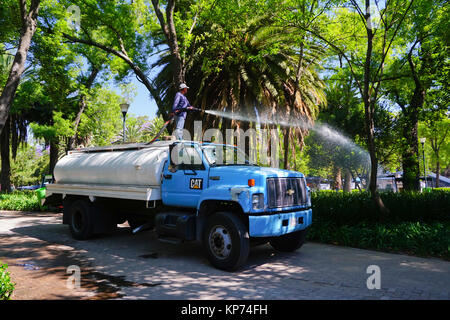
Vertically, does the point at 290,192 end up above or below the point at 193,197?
above

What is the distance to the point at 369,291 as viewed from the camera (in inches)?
200

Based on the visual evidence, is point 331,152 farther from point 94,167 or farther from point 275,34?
point 94,167

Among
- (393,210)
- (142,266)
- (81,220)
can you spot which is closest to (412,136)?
(393,210)

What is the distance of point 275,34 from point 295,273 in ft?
36.0

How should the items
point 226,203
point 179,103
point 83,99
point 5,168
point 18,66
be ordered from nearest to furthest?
1. point 226,203
2. point 18,66
3. point 179,103
4. point 83,99
5. point 5,168

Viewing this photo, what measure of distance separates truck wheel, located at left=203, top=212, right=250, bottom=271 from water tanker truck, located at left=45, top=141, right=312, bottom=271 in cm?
2

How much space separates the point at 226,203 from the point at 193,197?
33.5 inches

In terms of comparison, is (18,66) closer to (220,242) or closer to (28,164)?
(220,242)

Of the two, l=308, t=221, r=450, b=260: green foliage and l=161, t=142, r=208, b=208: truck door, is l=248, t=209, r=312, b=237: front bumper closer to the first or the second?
l=161, t=142, r=208, b=208: truck door

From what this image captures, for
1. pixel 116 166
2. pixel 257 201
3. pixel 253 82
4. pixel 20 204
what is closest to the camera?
pixel 257 201

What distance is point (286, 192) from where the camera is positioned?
6.71 m

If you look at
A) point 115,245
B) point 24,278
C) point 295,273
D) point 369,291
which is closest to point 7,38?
point 115,245

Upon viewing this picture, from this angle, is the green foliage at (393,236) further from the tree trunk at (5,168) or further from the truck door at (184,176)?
the tree trunk at (5,168)

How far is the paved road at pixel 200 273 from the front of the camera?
5020 mm
